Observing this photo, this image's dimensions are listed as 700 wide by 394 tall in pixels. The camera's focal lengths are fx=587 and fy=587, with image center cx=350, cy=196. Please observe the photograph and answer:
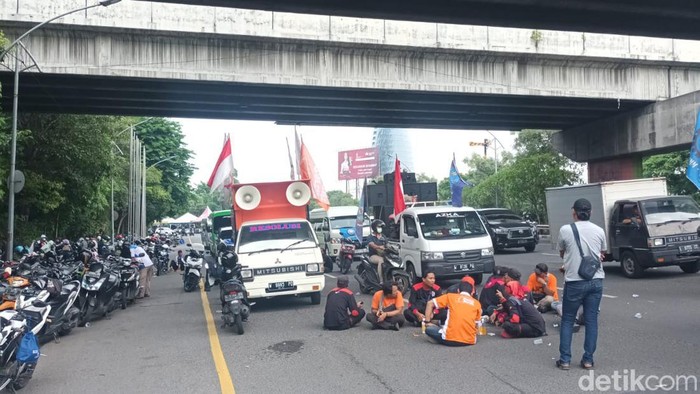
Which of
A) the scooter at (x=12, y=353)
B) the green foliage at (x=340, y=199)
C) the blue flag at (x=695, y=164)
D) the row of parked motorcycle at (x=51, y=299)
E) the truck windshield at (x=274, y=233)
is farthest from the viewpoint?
the green foliage at (x=340, y=199)

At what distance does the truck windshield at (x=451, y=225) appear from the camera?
1346 centimetres

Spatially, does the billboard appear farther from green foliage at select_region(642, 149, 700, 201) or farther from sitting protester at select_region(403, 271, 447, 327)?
sitting protester at select_region(403, 271, 447, 327)

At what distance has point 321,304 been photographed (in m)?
12.4

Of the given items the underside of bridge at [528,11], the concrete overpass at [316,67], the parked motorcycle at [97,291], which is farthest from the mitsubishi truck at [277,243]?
the concrete overpass at [316,67]

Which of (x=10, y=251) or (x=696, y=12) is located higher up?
(x=696, y=12)

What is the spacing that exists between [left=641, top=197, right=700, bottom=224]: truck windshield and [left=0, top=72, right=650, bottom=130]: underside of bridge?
339 inches

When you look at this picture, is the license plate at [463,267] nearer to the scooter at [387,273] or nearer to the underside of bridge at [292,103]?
the scooter at [387,273]

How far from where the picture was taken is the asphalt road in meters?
6.41

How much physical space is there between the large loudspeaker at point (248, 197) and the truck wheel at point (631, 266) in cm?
916

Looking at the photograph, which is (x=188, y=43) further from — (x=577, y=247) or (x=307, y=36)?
(x=577, y=247)

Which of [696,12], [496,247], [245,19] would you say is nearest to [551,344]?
[696,12]

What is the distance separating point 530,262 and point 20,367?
54.7ft

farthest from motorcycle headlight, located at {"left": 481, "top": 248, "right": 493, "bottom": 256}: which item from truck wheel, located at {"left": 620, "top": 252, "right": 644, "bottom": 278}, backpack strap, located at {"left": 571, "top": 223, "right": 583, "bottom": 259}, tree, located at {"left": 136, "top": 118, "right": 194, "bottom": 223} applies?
tree, located at {"left": 136, "top": 118, "right": 194, "bottom": 223}

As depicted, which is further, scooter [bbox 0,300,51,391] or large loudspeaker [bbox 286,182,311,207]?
large loudspeaker [bbox 286,182,311,207]
